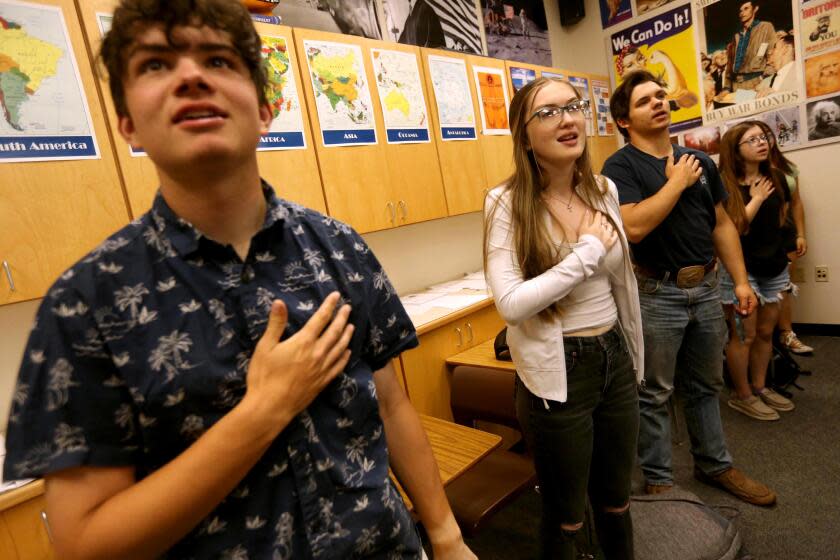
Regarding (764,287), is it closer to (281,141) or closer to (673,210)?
(673,210)

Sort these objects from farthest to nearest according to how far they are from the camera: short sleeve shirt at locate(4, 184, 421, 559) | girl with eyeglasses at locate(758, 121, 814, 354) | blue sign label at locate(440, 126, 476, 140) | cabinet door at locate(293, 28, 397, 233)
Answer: girl with eyeglasses at locate(758, 121, 814, 354), blue sign label at locate(440, 126, 476, 140), cabinet door at locate(293, 28, 397, 233), short sleeve shirt at locate(4, 184, 421, 559)

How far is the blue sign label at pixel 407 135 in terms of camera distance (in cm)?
259

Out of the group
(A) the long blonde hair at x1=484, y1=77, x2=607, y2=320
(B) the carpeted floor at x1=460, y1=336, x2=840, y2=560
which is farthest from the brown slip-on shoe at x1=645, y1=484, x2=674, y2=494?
(A) the long blonde hair at x1=484, y1=77, x2=607, y2=320

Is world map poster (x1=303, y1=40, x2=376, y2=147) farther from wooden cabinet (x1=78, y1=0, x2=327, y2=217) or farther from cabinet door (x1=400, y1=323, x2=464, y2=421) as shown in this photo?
cabinet door (x1=400, y1=323, x2=464, y2=421)

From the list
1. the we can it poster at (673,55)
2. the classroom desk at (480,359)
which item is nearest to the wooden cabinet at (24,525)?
the classroom desk at (480,359)

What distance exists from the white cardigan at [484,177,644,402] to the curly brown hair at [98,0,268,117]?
83 centimetres

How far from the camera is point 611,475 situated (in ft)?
4.59

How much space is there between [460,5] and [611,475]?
136 inches

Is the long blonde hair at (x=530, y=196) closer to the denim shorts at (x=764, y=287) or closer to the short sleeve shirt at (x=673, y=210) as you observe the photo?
the short sleeve shirt at (x=673, y=210)

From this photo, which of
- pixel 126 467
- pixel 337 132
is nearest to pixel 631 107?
pixel 337 132

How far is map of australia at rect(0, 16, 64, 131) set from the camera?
148 centimetres

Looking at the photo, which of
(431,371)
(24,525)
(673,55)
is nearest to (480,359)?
(431,371)

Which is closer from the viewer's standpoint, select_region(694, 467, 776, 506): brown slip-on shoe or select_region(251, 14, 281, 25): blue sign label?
select_region(694, 467, 776, 506): brown slip-on shoe

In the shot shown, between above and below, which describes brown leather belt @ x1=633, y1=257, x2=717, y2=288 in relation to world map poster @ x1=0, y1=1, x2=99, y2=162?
below
